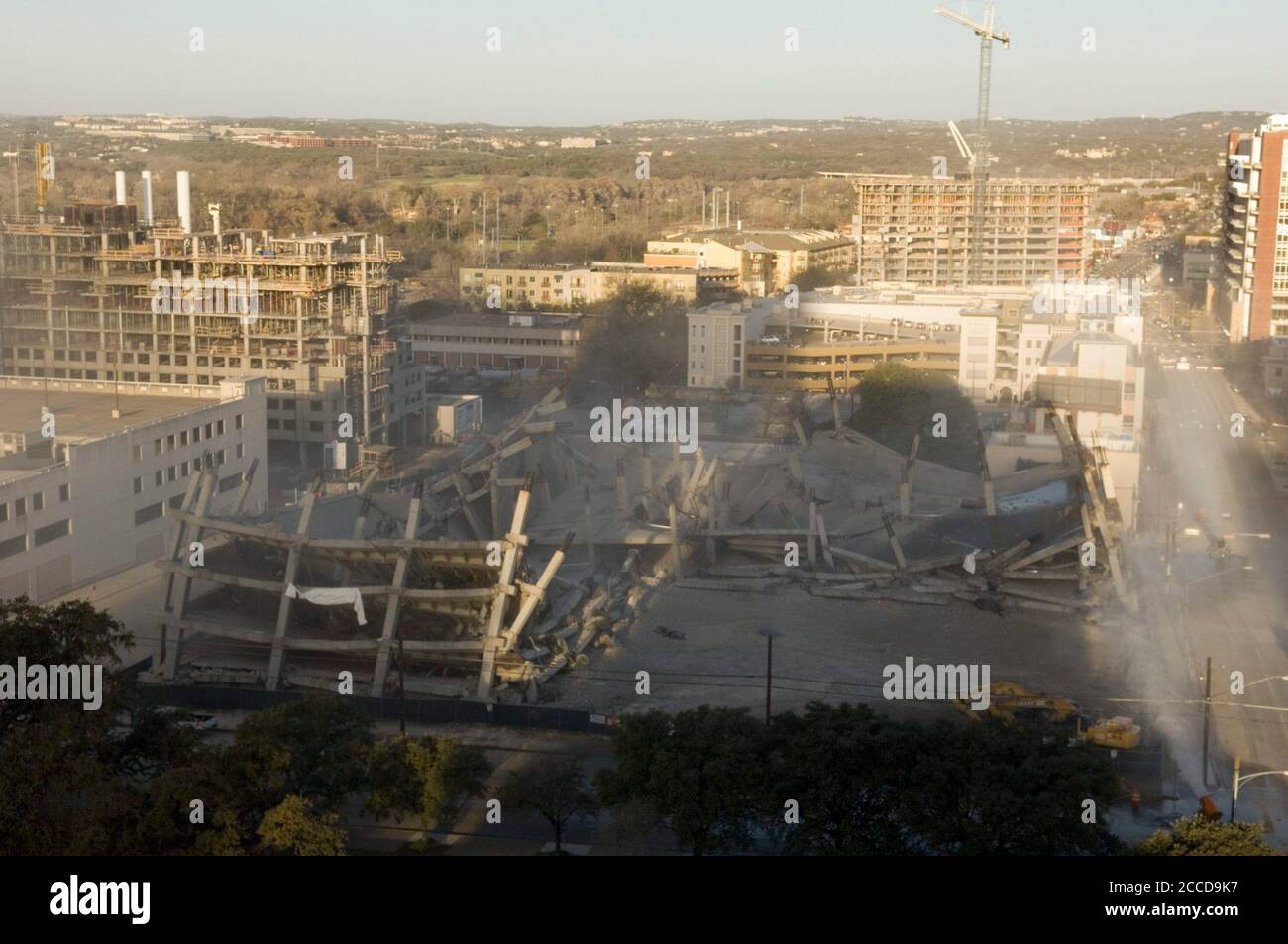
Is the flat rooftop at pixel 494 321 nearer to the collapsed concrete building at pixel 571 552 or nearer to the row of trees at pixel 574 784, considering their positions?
the collapsed concrete building at pixel 571 552

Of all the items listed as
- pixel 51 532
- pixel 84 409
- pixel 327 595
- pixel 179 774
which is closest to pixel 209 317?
pixel 84 409

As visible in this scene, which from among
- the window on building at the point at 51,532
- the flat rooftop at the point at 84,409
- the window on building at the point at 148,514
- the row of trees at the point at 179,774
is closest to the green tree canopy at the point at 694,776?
the row of trees at the point at 179,774

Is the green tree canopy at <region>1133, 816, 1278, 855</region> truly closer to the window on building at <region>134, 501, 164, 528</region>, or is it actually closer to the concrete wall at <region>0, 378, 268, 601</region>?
the concrete wall at <region>0, 378, 268, 601</region>

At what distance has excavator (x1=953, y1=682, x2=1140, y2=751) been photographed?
27.2ft

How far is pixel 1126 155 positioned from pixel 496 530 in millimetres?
53902

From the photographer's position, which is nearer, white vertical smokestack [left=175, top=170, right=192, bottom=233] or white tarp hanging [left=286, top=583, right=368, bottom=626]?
white tarp hanging [left=286, top=583, right=368, bottom=626]

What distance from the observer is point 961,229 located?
3409 cm

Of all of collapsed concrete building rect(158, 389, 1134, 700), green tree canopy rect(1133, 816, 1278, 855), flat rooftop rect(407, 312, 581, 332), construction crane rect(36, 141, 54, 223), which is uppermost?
construction crane rect(36, 141, 54, 223)

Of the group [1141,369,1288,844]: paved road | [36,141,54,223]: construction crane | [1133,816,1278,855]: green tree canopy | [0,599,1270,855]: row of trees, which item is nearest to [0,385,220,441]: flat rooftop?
[0,599,1270,855]: row of trees

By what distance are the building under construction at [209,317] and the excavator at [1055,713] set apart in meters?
9.47

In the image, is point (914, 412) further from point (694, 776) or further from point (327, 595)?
point (694, 776)

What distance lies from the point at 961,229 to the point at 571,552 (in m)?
23.7

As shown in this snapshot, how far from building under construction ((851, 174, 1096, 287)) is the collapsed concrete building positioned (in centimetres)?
1845
